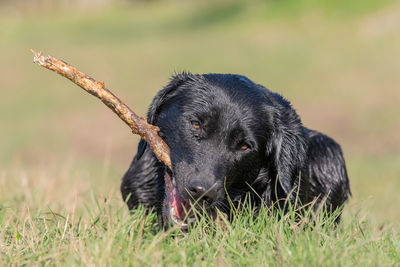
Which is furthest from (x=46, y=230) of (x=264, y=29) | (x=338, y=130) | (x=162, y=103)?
(x=264, y=29)

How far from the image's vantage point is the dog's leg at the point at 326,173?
16.5ft

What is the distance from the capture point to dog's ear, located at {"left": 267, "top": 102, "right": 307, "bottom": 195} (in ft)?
13.9

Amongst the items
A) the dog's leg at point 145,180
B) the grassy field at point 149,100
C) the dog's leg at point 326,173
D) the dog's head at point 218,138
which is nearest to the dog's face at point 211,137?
the dog's head at point 218,138

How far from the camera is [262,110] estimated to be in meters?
4.29

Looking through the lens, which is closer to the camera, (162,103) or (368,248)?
(368,248)

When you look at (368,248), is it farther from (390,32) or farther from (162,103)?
(390,32)

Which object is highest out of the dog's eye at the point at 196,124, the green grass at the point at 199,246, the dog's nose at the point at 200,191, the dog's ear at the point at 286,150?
the dog's eye at the point at 196,124

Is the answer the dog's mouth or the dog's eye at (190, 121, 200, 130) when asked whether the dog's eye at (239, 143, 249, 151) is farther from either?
the dog's mouth

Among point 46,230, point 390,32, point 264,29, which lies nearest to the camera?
point 46,230

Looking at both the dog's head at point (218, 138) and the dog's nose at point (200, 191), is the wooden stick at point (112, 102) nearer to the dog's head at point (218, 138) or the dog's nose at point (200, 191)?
the dog's head at point (218, 138)

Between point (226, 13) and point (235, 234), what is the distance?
3030 cm

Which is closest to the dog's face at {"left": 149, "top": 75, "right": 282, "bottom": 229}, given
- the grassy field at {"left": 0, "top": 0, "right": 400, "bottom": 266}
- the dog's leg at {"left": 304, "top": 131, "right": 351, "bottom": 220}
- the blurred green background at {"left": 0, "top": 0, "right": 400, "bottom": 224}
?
the grassy field at {"left": 0, "top": 0, "right": 400, "bottom": 266}

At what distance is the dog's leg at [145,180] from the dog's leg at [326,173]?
1.24 meters

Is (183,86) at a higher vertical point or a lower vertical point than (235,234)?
higher
